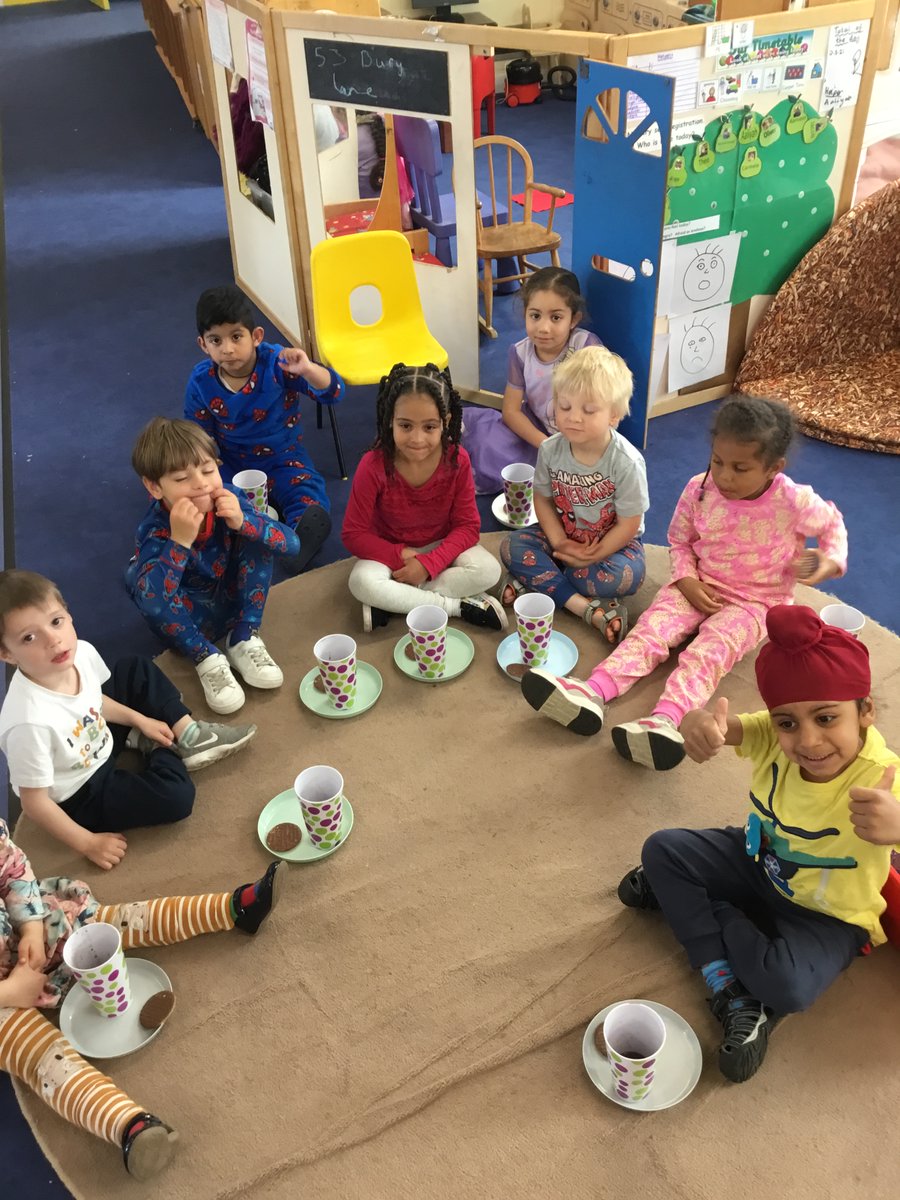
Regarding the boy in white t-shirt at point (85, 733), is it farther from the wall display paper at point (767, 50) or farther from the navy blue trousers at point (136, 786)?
the wall display paper at point (767, 50)

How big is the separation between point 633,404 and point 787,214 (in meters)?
0.97

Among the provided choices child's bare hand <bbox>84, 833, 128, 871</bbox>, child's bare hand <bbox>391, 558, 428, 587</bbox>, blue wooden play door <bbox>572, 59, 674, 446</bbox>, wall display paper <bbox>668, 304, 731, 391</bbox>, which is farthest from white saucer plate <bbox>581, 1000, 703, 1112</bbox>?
wall display paper <bbox>668, 304, 731, 391</bbox>

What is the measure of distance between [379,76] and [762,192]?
1424mm

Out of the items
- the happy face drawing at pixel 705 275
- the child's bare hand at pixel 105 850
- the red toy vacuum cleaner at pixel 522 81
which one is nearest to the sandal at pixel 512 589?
the child's bare hand at pixel 105 850

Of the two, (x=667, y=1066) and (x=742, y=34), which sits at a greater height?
(x=742, y=34)

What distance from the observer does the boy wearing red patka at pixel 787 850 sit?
1597 mm

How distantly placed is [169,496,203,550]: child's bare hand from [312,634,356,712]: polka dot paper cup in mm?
421

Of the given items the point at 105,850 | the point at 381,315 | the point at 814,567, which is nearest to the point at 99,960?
the point at 105,850

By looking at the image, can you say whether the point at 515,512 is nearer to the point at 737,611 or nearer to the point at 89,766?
the point at 737,611

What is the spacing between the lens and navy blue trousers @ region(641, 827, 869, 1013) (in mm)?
1779

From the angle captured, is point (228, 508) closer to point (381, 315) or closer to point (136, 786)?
point (136, 786)

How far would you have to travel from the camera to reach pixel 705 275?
356cm

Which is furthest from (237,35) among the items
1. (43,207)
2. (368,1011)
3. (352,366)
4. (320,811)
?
(368,1011)

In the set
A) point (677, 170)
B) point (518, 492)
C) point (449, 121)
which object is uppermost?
point (449, 121)
